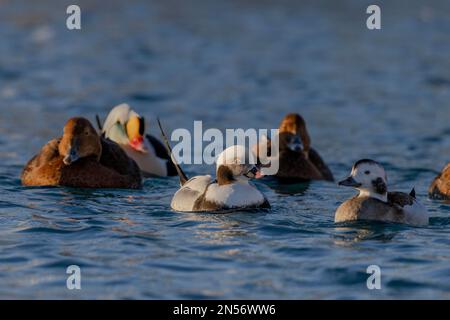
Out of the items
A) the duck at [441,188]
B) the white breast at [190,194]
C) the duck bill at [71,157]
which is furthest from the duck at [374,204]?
the duck bill at [71,157]

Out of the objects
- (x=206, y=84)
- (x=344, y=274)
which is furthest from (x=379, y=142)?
(x=344, y=274)

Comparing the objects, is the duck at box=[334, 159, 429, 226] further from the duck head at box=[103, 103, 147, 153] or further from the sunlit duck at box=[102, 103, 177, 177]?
the duck head at box=[103, 103, 147, 153]

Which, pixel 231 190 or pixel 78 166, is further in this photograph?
pixel 78 166

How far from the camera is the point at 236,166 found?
40.2 ft

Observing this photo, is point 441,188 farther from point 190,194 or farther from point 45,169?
point 45,169

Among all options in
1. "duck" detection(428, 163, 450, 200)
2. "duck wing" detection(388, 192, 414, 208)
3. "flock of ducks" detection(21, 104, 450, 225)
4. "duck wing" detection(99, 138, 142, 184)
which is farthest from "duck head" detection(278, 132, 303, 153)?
"duck wing" detection(388, 192, 414, 208)

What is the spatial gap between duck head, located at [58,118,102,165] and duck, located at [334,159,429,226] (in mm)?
3461

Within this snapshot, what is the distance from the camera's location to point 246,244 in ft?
36.1

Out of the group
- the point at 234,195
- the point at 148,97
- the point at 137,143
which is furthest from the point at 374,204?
the point at 148,97

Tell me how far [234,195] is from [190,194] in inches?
21.6

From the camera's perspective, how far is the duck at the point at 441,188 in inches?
545

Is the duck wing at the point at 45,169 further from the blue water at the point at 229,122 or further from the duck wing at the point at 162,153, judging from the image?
the duck wing at the point at 162,153

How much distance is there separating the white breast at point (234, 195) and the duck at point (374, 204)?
37.5 inches
